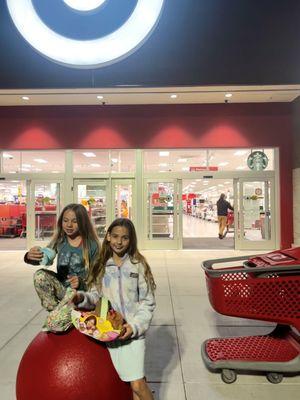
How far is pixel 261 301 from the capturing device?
2578mm

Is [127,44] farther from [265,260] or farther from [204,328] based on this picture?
[204,328]

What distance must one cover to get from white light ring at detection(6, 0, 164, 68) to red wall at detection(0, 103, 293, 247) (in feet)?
24.4

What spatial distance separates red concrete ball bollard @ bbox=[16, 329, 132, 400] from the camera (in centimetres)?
185

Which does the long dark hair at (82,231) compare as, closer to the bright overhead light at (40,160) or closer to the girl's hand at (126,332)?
the girl's hand at (126,332)

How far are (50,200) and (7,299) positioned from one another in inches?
242

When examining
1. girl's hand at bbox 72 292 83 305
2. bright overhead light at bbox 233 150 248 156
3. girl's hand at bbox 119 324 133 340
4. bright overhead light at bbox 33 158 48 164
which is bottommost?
girl's hand at bbox 119 324 133 340

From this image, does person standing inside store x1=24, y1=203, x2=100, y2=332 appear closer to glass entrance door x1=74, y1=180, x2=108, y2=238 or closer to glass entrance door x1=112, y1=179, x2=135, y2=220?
glass entrance door x1=112, y1=179, x2=135, y2=220

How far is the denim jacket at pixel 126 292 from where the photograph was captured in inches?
80.4

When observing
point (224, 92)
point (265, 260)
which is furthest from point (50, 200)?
point (265, 260)

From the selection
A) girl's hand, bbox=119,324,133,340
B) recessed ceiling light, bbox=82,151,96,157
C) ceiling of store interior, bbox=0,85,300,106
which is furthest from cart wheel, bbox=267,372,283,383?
recessed ceiling light, bbox=82,151,96,157

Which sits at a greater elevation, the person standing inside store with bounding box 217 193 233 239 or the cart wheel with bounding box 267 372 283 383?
the person standing inside store with bounding box 217 193 233 239

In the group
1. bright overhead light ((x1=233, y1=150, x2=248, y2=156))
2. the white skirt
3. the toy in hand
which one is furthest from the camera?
bright overhead light ((x1=233, y1=150, x2=248, y2=156))

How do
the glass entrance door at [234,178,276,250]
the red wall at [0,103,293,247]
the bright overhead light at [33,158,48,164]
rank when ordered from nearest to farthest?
the red wall at [0,103,293,247], the glass entrance door at [234,178,276,250], the bright overhead light at [33,158,48,164]

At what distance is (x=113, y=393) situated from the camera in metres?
1.92
